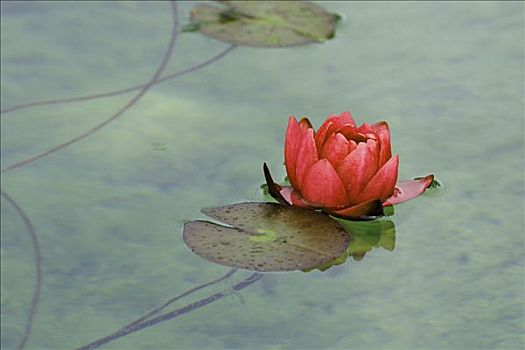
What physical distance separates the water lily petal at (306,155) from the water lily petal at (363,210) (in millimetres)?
89

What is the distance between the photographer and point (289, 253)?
1.63 metres

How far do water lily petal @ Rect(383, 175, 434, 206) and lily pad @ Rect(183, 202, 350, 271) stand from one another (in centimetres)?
13

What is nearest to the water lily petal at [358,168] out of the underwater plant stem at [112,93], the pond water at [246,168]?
the pond water at [246,168]

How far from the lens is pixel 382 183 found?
66.4 inches

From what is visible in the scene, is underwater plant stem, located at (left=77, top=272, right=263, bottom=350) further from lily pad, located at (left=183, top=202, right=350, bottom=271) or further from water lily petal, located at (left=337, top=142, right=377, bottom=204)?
water lily petal, located at (left=337, top=142, right=377, bottom=204)

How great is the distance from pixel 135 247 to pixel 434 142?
62 cm

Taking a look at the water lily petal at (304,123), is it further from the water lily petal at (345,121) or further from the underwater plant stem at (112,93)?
the underwater plant stem at (112,93)

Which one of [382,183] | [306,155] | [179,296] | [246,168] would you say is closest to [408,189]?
[382,183]

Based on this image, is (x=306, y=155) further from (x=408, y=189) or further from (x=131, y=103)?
(x=131, y=103)

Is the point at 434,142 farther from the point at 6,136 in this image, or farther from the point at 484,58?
the point at 6,136

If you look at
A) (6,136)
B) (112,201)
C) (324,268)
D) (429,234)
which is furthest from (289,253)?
(6,136)

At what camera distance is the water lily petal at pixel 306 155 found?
167 centimetres

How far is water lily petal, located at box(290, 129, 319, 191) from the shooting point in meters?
1.67

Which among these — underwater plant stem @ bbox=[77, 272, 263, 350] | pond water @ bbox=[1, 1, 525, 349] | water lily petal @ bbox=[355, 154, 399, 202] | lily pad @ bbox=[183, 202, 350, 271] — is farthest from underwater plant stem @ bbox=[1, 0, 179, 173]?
water lily petal @ bbox=[355, 154, 399, 202]
